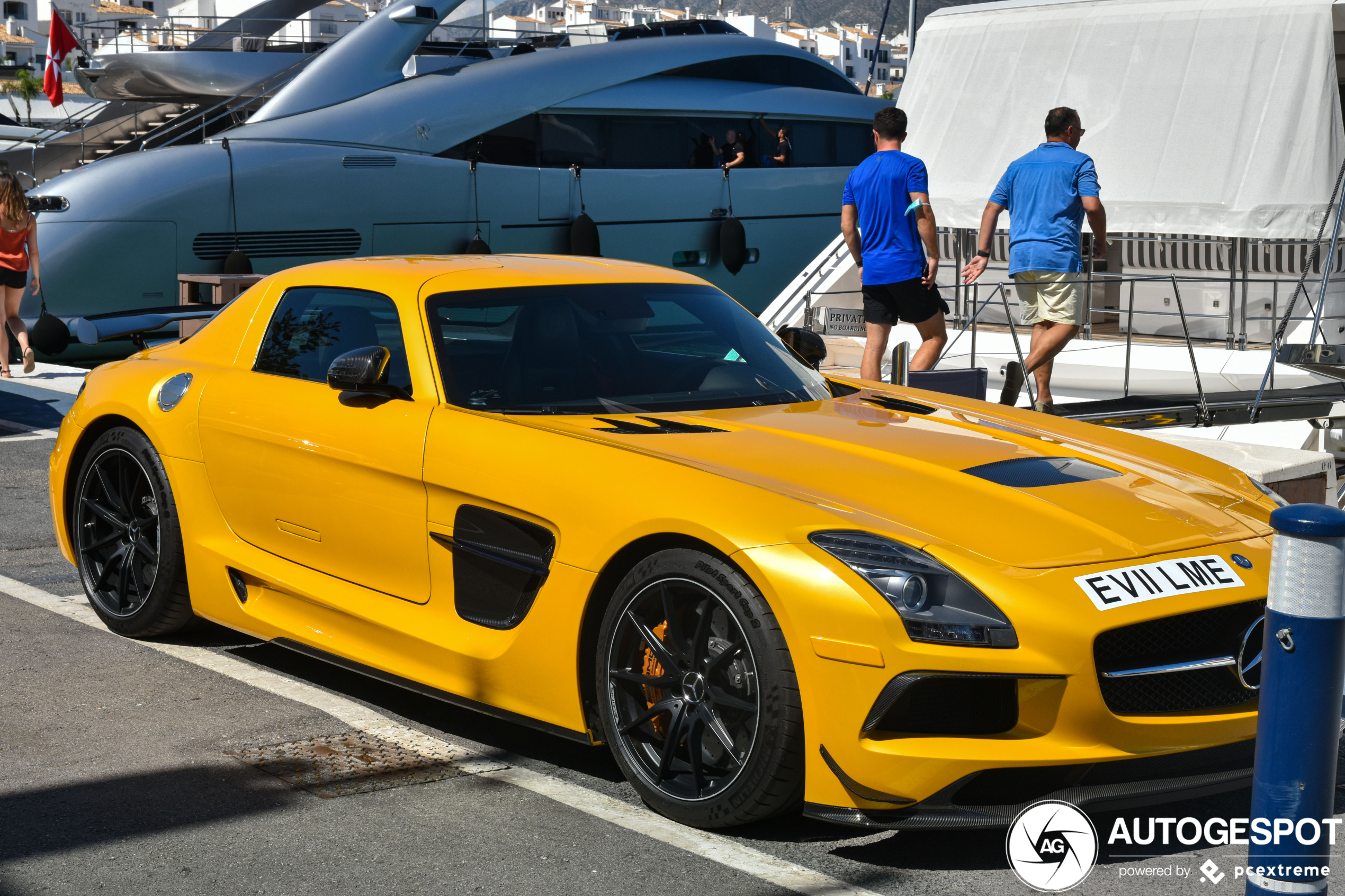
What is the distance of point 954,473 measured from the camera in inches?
152

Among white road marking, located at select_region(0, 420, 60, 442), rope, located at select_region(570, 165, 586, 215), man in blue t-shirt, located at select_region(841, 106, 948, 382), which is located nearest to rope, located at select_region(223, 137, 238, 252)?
rope, located at select_region(570, 165, 586, 215)

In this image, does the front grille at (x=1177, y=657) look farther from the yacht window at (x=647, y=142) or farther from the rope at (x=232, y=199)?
the yacht window at (x=647, y=142)

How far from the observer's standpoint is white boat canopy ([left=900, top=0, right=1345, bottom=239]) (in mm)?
10469

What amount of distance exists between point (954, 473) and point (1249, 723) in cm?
93

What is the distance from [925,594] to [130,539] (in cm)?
318

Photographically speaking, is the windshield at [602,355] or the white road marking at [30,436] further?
the white road marking at [30,436]

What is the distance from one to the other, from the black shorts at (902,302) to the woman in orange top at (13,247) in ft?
25.0

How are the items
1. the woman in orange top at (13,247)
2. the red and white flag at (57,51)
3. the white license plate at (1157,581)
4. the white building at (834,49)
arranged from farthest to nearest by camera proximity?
the white building at (834,49)
the red and white flag at (57,51)
the woman in orange top at (13,247)
the white license plate at (1157,581)

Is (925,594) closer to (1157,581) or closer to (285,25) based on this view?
(1157,581)

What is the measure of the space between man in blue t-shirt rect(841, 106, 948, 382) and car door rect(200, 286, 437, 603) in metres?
3.92

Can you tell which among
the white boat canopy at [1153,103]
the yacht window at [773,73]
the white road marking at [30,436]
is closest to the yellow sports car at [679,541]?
the white road marking at [30,436]

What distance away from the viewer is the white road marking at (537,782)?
3326mm

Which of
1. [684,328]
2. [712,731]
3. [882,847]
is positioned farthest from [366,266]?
[882,847]

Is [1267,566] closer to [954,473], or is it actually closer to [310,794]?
[954,473]
